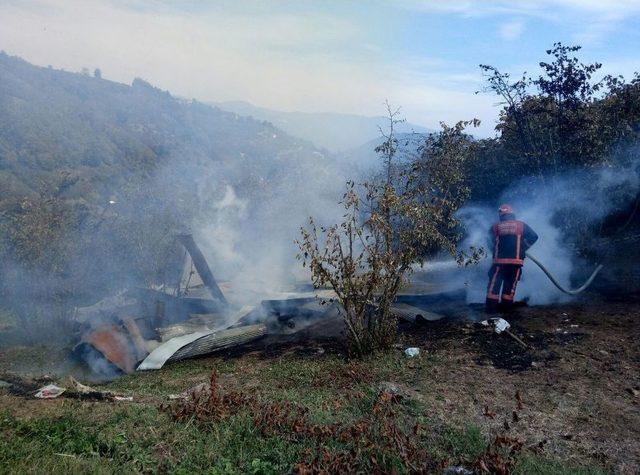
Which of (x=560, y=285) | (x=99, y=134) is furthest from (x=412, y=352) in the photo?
(x=99, y=134)

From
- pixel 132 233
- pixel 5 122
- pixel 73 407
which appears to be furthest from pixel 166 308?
pixel 5 122

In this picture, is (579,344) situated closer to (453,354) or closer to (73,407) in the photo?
(453,354)

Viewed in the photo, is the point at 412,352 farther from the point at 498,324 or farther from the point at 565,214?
the point at 565,214

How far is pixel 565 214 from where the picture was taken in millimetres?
9750

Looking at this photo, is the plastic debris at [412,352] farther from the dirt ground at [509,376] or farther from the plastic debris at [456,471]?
the plastic debris at [456,471]

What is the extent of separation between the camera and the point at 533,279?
9.57 m

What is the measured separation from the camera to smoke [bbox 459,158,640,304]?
31.0 feet

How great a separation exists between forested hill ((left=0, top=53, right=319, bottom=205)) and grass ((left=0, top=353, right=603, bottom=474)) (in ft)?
50.3

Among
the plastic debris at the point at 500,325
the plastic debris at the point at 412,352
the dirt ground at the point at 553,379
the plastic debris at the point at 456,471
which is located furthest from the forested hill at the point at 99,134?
the plastic debris at the point at 456,471

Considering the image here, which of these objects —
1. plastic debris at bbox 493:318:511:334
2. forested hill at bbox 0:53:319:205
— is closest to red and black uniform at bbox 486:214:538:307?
plastic debris at bbox 493:318:511:334

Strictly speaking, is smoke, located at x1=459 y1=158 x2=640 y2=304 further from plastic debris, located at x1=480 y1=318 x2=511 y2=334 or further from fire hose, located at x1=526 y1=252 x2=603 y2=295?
plastic debris, located at x1=480 y1=318 x2=511 y2=334

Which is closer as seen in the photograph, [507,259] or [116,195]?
[507,259]

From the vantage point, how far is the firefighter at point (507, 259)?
814 centimetres

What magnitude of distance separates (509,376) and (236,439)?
326cm
